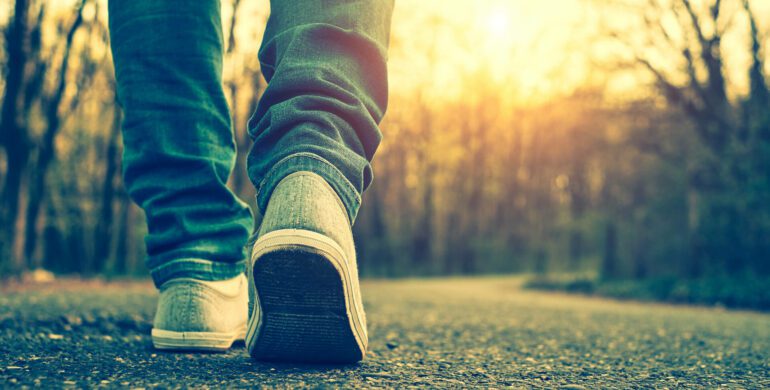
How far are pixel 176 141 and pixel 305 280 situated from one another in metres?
0.66

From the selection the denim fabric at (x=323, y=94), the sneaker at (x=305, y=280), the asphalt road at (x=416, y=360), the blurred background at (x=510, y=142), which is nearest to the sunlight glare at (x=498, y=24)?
the blurred background at (x=510, y=142)

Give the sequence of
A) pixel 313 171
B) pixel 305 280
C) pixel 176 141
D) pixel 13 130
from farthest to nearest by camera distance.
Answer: pixel 13 130 < pixel 176 141 < pixel 313 171 < pixel 305 280

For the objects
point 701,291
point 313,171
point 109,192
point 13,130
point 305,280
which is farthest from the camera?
point 109,192

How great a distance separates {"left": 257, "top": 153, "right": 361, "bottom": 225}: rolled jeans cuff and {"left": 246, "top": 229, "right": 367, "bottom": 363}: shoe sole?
171mm

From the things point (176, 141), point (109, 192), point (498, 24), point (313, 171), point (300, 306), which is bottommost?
point (300, 306)

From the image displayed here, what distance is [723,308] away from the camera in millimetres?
8117

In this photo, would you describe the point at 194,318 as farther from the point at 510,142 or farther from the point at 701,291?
the point at 510,142

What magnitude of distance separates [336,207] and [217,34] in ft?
2.15

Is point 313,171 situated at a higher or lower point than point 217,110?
lower

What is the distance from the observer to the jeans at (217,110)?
1.29m

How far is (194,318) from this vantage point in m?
1.44

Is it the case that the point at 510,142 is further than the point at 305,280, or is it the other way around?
the point at 510,142

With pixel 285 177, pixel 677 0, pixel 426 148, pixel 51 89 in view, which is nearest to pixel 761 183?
pixel 677 0

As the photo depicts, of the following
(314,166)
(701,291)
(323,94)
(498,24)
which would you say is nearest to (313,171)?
(314,166)
